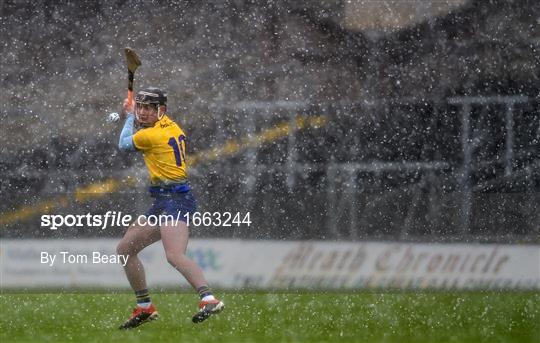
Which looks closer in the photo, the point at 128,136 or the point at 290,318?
the point at 128,136

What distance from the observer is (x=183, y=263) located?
6.54 metres

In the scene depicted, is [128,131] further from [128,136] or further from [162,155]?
[162,155]

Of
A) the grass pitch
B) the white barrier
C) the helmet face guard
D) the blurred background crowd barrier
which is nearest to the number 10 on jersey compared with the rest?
the helmet face guard

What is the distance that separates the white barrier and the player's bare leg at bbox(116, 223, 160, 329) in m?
2.72

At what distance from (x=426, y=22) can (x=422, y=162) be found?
171 centimetres

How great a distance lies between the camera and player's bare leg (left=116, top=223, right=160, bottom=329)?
664cm

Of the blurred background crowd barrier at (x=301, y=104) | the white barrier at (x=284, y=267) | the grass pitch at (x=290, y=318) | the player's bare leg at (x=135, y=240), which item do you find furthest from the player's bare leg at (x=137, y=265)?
the blurred background crowd barrier at (x=301, y=104)

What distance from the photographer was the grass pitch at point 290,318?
273 inches

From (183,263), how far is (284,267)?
3627mm

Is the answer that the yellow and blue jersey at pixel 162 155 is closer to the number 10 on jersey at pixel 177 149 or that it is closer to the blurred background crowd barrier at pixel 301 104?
the number 10 on jersey at pixel 177 149

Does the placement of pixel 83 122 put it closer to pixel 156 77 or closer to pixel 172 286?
pixel 156 77

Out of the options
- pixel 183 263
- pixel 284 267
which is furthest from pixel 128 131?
pixel 284 267

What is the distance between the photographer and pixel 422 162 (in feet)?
46.0

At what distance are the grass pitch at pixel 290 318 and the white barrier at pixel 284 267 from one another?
0.36m
